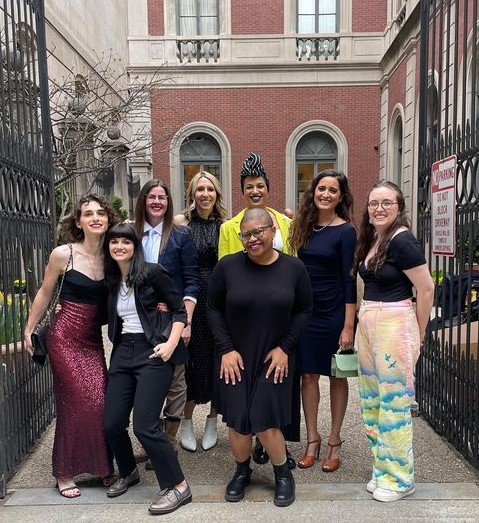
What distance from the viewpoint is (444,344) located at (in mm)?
4148

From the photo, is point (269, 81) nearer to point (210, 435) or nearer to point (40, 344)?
point (210, 435)

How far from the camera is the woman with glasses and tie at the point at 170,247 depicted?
353cm

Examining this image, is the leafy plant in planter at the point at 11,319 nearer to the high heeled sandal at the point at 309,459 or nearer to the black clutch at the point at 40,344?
the black clutch at the point at 40,344

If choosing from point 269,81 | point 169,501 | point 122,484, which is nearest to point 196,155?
point 269,81

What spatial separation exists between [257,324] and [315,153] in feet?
48.3

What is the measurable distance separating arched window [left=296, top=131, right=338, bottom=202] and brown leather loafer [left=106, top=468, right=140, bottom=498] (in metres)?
14.1

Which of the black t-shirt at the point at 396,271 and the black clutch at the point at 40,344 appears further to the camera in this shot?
the black clutch at the point at 40,344

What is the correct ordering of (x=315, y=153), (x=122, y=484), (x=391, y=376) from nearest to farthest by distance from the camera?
(x=391, y=376), (x=122, y=484), (x=315, y=153)

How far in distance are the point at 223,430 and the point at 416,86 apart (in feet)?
36.4

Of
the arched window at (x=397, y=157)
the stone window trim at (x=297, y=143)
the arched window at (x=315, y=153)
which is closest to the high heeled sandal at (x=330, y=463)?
the arched window at (x=397, y=157)

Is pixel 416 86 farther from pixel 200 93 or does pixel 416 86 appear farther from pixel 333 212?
pixel 333 212

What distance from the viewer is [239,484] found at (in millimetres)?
3223

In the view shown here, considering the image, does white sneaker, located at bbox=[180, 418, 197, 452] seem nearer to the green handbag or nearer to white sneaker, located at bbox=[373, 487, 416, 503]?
the green handbag

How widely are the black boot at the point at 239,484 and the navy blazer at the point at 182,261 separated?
1198mm
